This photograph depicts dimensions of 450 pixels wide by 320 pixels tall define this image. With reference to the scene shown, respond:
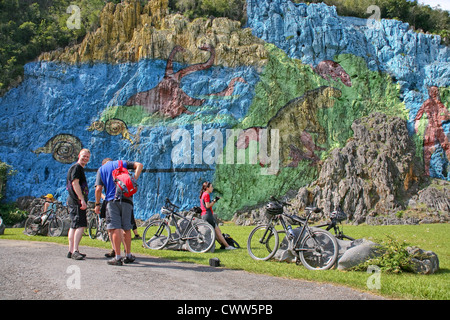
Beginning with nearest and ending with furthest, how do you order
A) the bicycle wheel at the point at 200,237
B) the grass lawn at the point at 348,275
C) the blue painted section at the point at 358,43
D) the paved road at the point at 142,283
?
the paved road at the point at 142,283 → the grass lawn at the point at 348,275 → the bicycle wheel at the point at 200,237 → the blue painted section at the point at 358,43

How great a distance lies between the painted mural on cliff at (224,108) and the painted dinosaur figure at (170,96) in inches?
2.9

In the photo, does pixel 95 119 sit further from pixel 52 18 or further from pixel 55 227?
pixel 55 227

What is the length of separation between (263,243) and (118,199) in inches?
120

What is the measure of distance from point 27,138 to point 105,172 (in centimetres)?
2170

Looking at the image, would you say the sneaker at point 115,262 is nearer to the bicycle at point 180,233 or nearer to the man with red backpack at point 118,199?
the man with red backpack at point 118,199

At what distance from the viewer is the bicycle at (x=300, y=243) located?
617 centimetres

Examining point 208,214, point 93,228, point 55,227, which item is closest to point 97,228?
point 93,228

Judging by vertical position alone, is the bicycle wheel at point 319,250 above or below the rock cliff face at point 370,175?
below

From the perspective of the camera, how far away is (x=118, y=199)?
244 inches

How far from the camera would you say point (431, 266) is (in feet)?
19.5

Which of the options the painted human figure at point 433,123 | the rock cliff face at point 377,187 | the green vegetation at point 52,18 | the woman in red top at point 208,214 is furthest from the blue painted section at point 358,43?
the woman in red top at point 208,214

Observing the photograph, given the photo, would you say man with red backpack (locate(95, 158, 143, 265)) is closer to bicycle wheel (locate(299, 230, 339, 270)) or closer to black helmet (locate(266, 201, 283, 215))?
black helmet (locate(266, 201, 283, 215))

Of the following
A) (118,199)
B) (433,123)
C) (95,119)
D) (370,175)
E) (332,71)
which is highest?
(332,71)

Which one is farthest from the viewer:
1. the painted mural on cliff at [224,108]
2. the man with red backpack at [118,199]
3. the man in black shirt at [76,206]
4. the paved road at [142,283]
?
the painted mural on cliff at [224,108]
